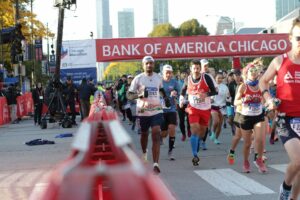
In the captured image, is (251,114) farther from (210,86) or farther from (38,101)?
(38,101)

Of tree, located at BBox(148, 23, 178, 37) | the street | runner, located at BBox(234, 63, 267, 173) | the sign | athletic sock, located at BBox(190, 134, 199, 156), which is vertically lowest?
the street

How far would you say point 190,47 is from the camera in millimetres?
27828

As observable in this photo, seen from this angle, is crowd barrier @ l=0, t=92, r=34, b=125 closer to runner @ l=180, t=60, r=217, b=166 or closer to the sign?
the sign

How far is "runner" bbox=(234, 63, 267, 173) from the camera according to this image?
340 inches

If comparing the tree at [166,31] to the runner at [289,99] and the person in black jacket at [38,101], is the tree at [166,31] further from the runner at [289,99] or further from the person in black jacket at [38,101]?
the runner at [289,99]

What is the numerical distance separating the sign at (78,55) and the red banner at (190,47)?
2070mm

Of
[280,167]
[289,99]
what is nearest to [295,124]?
[289,99]

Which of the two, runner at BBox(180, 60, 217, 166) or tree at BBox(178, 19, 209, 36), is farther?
tree at BBox(178, 19, 209, 36)

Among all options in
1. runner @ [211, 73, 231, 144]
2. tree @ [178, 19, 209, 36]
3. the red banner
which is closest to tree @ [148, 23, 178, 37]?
tree @ [178, 19, 209, 36]

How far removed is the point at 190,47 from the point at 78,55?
20.8ft

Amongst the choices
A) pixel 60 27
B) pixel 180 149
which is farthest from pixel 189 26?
pixel 180 149

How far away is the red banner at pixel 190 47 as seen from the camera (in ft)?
88.9

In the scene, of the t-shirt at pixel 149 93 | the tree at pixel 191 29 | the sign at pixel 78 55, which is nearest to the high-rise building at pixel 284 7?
the tree at pixel 191 29

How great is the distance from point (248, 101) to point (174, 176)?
5.39ft
